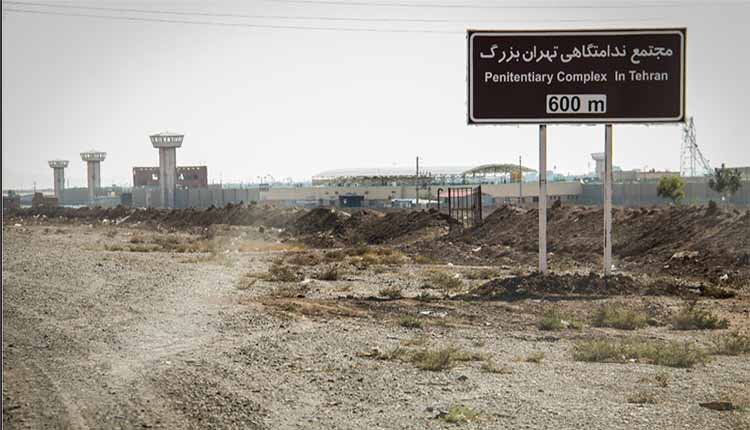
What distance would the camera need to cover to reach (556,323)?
47.3ft

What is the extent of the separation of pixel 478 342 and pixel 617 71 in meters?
9.70

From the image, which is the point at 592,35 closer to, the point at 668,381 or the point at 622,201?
the point at 668,381

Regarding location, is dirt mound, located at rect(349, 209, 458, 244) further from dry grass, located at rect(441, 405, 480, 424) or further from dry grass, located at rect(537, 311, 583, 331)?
dry grass, located at rect(441, 405, 480, 424)

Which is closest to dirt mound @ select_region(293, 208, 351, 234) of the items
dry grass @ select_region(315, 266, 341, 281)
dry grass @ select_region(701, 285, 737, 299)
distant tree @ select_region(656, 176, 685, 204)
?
Answer: distant tree @ select_region(656, 176, 685, 204)

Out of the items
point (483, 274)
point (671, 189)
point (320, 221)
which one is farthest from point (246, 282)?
point (671, 189)

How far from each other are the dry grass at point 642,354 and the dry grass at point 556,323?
6.73 ft

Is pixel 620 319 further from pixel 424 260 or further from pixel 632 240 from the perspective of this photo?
pixel 632 240

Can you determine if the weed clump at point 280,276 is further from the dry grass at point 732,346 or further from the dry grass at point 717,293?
the dry grass at point 732,346

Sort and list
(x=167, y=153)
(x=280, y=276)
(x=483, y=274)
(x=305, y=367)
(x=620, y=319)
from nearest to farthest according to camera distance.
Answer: (x=305, y=367) → (x=620, y=319) → (x=280, y=276) → (x=483, y=274) → (x=167, y=153)

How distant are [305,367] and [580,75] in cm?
1238

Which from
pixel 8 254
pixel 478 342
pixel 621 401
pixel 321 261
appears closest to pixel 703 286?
pixel 478 342

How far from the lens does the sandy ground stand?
8094 mm

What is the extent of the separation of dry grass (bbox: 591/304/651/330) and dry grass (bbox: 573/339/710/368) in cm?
244

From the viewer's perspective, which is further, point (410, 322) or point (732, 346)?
point (410, 322)
